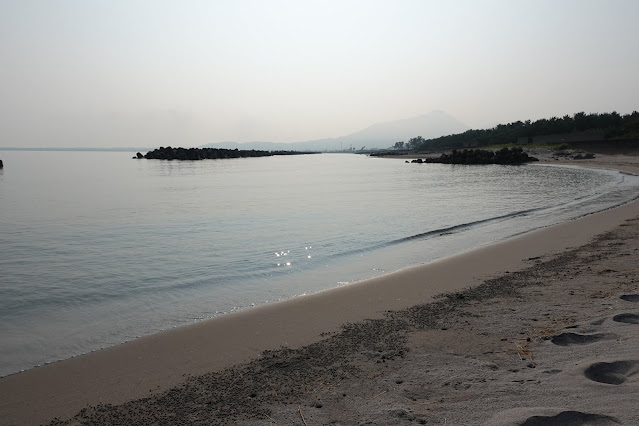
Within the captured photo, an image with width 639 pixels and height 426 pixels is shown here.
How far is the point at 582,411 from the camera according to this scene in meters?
3.30

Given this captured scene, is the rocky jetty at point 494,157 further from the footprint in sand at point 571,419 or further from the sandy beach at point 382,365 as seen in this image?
the footprint in sand at point 571,419

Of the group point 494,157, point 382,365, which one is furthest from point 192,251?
point 494,157

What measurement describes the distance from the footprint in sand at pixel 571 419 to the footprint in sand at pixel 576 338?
72.5 inches

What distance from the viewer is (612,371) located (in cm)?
396

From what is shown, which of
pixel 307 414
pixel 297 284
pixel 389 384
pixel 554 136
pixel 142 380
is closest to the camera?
pixel 307 414

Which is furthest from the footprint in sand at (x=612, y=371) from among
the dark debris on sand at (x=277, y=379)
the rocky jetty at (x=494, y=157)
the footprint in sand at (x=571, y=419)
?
the rocky jetty at (x=494, y=157)

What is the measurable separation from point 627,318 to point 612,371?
1833 mm

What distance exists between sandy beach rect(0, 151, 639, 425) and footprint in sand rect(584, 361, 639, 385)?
2 cm

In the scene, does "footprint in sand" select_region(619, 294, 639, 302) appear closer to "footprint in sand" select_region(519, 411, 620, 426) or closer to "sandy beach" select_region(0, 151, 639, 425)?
"sandy beach" select_region(0, 151, 639, 425)

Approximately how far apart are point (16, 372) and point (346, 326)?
4.40 m

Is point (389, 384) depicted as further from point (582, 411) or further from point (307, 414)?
point (582, 411)

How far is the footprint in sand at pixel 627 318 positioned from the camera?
526cm

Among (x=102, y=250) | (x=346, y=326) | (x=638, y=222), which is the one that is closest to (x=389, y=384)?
(x=346, y=326)

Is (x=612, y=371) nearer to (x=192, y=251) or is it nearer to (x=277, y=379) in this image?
(x=277, y=379)
